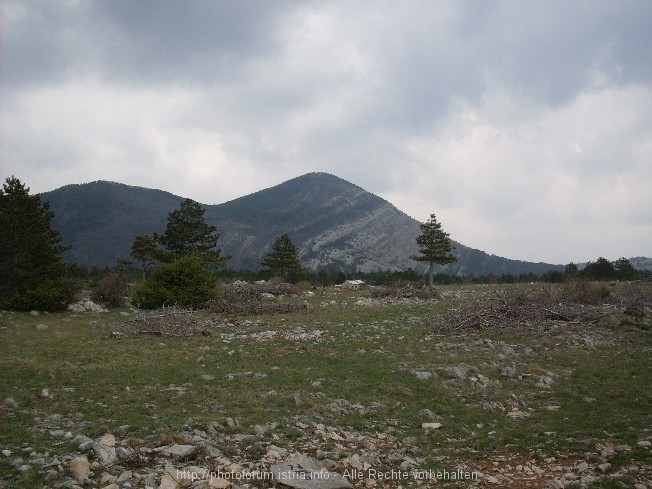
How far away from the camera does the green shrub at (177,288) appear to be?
82.2ft

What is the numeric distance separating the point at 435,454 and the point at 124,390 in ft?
21.0

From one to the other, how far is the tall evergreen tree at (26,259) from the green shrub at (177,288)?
4108 mm

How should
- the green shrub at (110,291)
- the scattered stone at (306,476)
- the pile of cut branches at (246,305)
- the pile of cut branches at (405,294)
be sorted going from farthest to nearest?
the pile of cut branches at (405,294), the green shrub at (110,291), the pile of cut branches at (246,305), the scattered stone at (306,476)

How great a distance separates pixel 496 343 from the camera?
14.2 metres

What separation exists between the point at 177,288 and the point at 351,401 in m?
19.1

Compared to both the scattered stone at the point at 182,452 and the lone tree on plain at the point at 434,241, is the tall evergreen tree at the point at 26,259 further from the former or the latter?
the lone tree on plain at the point at 434,241

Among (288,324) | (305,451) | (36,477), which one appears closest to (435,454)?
(305,451)

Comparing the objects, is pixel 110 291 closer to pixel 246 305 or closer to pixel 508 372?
pixel 246 305

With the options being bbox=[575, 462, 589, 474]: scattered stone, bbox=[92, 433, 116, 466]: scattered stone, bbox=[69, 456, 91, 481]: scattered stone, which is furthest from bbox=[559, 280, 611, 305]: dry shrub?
bbox=[69, 456, 91, 481]: scattered stone

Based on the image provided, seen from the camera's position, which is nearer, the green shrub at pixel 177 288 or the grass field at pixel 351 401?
the grass field at pixel 351 401

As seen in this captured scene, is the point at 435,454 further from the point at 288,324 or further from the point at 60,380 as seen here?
the point at 288,324

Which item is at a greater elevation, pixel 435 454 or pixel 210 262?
pixel 210 262

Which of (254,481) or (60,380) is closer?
(254,481)

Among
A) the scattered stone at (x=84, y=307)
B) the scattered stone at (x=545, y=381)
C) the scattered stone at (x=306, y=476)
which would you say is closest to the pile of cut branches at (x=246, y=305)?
the scattered stone at (x=84, y=307)
